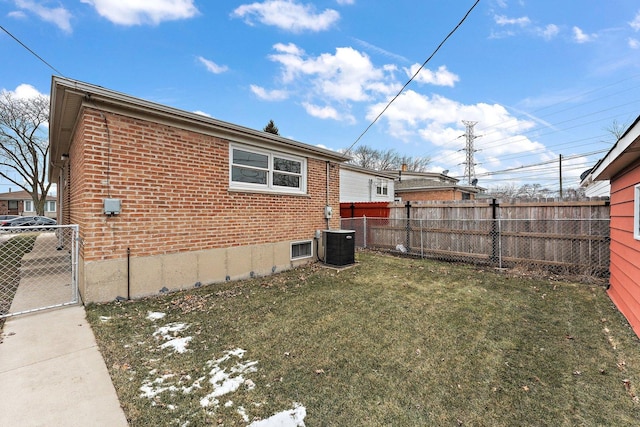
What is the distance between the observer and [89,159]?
14.1 feet

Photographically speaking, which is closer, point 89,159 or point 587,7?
point 89,159

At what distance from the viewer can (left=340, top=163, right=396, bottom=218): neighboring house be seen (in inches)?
484

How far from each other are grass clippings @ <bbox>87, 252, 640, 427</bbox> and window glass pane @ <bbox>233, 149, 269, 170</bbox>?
283cm

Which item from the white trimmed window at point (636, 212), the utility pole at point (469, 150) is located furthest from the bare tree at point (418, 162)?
the white trimmed window at point (636, 212)

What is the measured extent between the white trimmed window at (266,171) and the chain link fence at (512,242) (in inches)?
164

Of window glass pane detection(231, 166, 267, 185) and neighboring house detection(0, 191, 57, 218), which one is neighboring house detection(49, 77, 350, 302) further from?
neighboring house detection(0, 191, 57, 218)

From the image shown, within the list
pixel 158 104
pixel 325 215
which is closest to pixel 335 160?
pixel 325 215

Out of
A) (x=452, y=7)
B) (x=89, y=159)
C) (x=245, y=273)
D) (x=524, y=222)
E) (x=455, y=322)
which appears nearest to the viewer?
(x=455, y=322)

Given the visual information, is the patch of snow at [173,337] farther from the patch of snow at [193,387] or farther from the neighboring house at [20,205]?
the neighboring house at [20,205]

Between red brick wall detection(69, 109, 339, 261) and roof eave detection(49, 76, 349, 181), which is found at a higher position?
roof eave detection(49, 76, 349, 181)

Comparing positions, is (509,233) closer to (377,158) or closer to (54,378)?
(54,378)

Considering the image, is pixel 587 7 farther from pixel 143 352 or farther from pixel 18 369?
pixel 18 369

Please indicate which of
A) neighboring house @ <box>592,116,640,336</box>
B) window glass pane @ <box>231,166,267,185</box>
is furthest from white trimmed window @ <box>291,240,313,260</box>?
neighboring house @ <box>592,116,640,336</box>

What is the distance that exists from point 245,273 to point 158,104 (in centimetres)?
372
